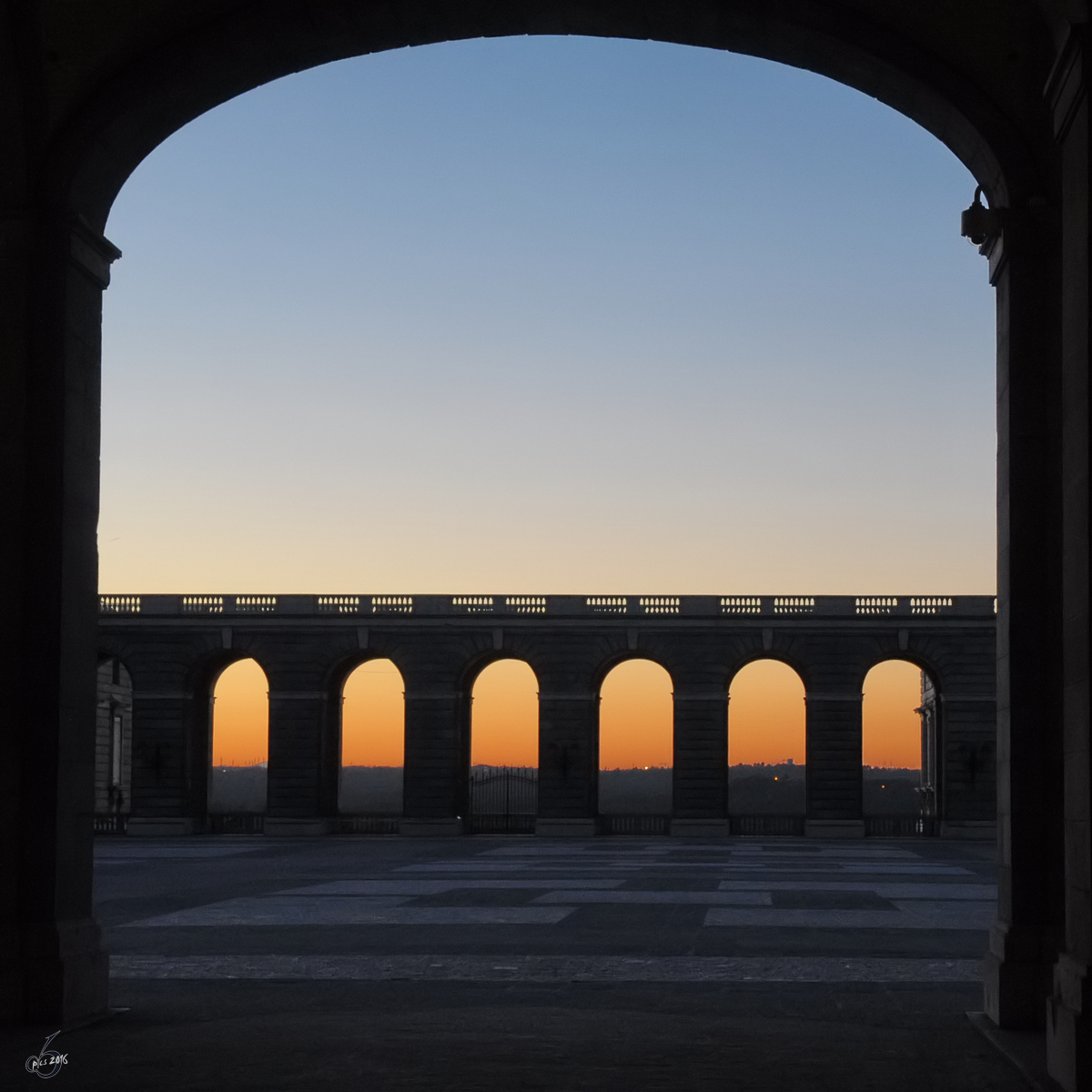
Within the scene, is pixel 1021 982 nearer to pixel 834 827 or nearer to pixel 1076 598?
pixel 1076 598

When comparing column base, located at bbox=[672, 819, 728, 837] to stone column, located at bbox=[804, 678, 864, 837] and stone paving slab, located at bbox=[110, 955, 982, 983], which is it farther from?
stone paving slab, located at bbox=[110, 955, 982, 983]

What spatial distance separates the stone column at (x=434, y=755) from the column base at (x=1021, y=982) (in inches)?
1964

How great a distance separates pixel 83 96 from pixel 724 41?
5313 millimetres

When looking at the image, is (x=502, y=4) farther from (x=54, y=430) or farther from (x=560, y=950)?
(x=560, y=950)

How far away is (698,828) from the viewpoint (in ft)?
199

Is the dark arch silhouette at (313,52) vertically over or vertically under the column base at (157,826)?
over

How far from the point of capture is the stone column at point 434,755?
6122cm

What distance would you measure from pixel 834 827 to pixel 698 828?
5074 mm

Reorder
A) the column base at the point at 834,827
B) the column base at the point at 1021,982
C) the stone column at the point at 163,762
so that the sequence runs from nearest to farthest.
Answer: the column base at the point at 1021,982 < the column base at the point at 834,827 < the stone column at the point at 163,762

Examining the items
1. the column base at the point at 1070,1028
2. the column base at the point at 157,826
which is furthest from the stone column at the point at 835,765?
the column base at the point at 1070,1028

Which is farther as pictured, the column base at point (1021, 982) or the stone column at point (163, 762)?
the stone column at point (163, 762)

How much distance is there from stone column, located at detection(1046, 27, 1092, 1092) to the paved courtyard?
55 centimetres

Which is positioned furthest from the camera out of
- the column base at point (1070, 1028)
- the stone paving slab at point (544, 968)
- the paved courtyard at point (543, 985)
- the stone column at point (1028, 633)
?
the stone paving slab at point (544, 968)
